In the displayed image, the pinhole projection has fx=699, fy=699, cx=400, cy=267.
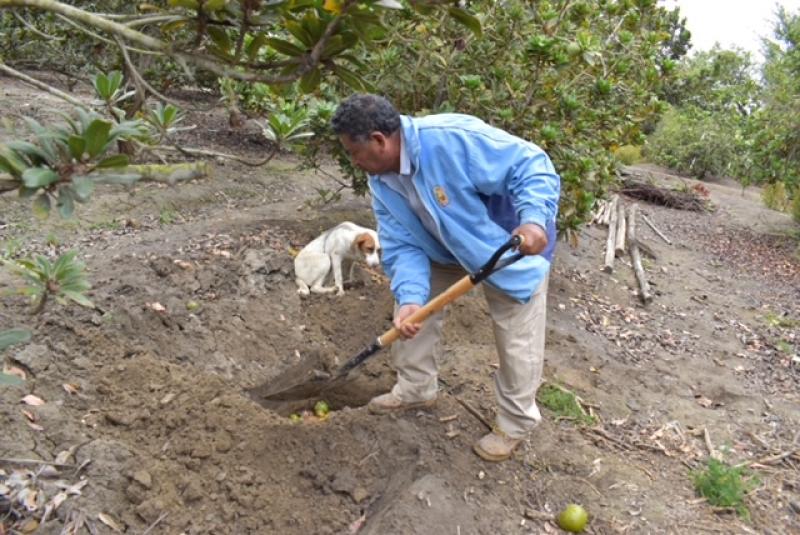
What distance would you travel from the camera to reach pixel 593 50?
16.3 ft

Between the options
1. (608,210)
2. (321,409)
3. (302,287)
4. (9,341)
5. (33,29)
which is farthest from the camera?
(608,210)

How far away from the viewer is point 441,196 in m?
2.99

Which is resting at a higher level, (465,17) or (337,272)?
(465,17)

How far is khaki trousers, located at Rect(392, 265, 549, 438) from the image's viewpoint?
3.26 metres

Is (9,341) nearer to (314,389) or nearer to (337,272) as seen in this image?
(314,389)

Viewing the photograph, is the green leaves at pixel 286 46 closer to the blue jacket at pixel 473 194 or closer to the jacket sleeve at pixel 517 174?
the blue jacket at pixel 473 194

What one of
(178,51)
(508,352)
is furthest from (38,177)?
(508,352)

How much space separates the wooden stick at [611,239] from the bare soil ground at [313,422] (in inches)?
24.9

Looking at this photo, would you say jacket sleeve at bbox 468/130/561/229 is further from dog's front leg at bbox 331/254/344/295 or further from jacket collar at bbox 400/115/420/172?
dog's front leg at bbox 331/254/344/295

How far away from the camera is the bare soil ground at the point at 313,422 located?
3.16m

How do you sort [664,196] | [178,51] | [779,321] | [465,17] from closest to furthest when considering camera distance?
1. [465,17]
2. [178,51]
3. [779,321]
4. [664,196]

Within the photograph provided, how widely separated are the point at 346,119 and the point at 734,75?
21227 millimetres

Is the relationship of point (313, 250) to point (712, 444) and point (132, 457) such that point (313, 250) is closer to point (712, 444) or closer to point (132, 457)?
point (132, 457)

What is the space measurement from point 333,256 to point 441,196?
2.25 meters
